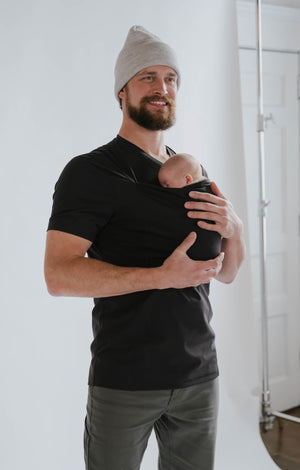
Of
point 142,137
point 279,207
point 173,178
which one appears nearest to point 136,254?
point 173,178

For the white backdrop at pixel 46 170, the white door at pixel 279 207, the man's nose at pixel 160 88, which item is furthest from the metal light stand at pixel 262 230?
the man's nose at pixel 160 88

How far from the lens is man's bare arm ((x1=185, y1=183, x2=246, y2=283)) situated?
1420 millimetres

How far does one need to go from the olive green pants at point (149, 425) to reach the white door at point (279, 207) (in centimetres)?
190

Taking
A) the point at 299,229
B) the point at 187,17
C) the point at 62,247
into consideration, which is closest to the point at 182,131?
the point at 187,17

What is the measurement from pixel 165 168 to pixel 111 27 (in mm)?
1217

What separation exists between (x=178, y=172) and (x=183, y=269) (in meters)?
0.26

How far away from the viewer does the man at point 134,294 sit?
137 cm

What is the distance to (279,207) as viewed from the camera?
11.2 feet

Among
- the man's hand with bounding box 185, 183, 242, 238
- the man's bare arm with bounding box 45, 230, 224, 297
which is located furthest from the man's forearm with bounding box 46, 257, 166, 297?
the man's hand with bounding box 185, 183, 242, 238

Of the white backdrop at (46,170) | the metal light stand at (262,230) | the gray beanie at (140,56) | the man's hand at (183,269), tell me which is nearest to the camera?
the man's hand at (183,269)

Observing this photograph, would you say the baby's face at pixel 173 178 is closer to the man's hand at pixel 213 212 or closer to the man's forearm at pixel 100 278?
the man's hand at pixel 213 212

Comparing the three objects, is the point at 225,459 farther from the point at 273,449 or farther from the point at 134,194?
the point at 134,194

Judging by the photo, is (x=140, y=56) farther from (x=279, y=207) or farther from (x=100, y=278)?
(x=279, y=207)

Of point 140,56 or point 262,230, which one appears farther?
point 262,230
